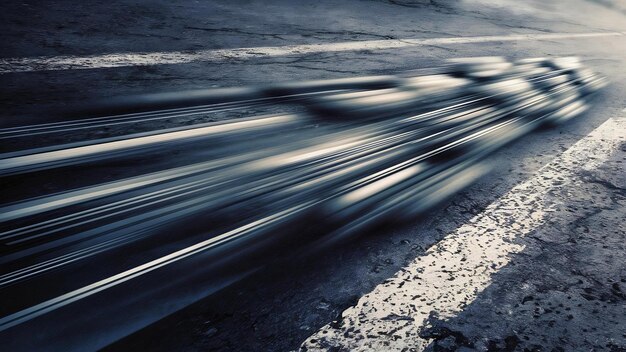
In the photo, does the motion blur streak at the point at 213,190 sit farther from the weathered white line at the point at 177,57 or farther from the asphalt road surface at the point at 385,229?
the weathered white line at the point at 177,57

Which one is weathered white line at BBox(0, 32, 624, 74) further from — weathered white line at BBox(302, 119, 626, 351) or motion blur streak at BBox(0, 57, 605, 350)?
weathered white line at BBox(302, 119, 626, 351)

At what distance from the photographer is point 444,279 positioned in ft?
5.16

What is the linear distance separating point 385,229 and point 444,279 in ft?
A: 1.07

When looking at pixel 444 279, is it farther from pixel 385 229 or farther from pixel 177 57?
pixel 177 57

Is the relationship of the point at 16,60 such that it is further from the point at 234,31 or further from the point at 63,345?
the point at 63,345

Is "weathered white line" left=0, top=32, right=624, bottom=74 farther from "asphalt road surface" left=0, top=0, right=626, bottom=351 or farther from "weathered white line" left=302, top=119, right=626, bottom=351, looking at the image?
"weathered white line" left=302, top=119, right=626, bottom=351

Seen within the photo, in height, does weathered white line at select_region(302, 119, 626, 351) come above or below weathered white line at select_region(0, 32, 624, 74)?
below

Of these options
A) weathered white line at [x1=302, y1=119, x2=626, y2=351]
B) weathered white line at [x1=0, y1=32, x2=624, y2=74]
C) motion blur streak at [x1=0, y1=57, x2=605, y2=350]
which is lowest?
weathered white line at [x1=302, y1=119, x2=626, y2=351]

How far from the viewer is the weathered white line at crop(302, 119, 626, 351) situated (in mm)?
1312

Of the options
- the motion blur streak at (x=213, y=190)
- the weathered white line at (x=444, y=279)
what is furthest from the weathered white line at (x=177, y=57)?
the weathered white line at (x=444, y=279)

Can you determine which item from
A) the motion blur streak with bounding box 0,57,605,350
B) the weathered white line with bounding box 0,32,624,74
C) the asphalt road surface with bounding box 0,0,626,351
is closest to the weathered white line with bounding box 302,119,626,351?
the asphalt road surface with bounding box 0,0,626,351

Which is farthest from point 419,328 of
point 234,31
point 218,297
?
point 234,31

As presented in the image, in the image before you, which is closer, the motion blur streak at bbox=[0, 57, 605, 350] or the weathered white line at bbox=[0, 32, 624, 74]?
the motion blur streak at bbox=[0, 57, 605, 350]

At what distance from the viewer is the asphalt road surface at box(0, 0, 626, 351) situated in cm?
134
